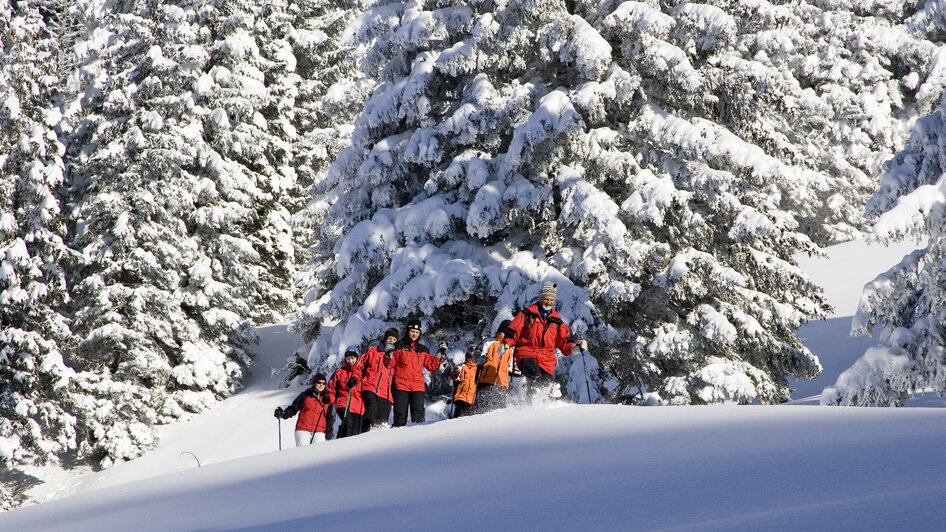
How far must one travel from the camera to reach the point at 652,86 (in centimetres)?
1573

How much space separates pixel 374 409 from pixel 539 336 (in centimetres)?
274

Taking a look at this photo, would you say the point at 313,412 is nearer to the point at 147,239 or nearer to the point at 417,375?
the point at 417,375

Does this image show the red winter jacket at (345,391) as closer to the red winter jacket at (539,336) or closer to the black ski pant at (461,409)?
the black ski pant at (461,409)

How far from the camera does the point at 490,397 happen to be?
40.7 feet

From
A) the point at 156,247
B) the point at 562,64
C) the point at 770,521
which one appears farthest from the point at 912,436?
the point at 156,247

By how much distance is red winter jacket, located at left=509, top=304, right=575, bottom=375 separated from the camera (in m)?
12.1

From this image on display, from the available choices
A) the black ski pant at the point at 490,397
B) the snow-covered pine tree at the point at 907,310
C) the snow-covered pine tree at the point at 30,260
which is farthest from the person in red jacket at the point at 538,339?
the snow-covered pine tree at the point at 30,260

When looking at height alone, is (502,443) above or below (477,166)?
below

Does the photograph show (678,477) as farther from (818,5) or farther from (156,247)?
(818,5)

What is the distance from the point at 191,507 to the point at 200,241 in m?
17.8

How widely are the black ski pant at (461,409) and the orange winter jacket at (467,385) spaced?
5 cm

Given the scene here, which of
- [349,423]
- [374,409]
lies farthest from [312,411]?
[374,409]

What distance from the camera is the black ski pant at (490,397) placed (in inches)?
487

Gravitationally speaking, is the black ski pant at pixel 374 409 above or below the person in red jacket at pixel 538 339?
below
